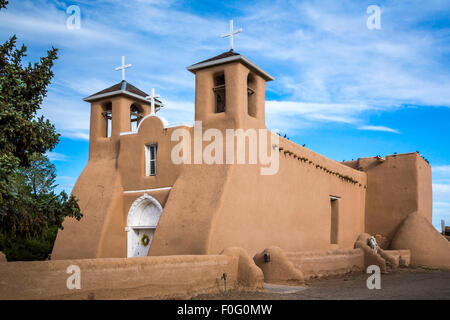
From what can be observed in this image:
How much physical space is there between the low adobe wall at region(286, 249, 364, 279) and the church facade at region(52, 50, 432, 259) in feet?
5.24

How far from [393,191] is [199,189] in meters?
12.4

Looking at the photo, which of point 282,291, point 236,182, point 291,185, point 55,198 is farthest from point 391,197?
point 55,198

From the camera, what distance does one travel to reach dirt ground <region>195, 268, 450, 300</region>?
10.2m

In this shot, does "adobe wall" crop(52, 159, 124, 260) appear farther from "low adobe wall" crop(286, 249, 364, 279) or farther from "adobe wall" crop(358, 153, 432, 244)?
"adobe wall" crop(358, 153, 432, 244)

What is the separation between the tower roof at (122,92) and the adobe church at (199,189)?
0.04 m

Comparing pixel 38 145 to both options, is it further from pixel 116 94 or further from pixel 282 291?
pixel 116 94

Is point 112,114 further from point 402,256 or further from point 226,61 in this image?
point 402,256

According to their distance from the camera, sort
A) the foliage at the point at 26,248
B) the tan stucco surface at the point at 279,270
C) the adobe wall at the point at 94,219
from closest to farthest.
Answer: the tan stucco surface at the point at 279,270
the adobe wall at the point at 94,219
the foliage at the point at 26,248

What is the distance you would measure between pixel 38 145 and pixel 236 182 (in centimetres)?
704

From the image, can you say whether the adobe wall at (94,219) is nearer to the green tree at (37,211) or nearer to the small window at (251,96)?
the green tree at (37,211)

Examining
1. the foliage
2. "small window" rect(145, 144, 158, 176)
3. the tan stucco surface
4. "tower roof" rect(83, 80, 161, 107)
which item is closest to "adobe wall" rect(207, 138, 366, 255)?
the tan stucco surface

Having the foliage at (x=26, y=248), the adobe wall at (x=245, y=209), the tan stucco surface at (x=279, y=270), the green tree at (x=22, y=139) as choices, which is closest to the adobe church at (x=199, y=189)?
the adobe wall at (x=245, y=209)

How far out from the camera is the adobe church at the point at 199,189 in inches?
543

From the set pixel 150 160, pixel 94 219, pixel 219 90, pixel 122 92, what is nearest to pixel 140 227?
pixel 94 219
